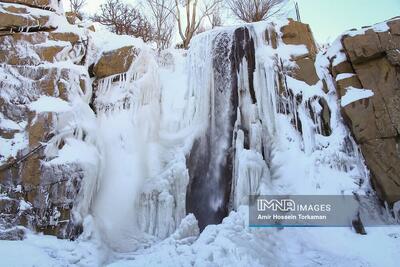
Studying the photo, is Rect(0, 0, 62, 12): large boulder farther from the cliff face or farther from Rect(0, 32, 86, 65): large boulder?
Rect(0, 32, 86, 65): large boulder

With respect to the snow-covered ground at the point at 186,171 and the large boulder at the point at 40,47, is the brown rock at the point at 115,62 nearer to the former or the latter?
the snow-covered ground at the point at 186,171

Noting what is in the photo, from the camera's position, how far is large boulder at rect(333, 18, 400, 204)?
695 cm

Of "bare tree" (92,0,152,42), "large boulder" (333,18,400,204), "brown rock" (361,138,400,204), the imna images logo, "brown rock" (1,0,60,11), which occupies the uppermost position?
"bare tree" (92,0,152,42)

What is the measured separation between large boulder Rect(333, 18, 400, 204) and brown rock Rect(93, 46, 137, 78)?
4.30 meters

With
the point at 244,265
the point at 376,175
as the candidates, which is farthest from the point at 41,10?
the point at 376,175

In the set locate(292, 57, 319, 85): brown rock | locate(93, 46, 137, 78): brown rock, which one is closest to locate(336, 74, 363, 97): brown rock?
locate(292, 57, 319, 85): brown rock

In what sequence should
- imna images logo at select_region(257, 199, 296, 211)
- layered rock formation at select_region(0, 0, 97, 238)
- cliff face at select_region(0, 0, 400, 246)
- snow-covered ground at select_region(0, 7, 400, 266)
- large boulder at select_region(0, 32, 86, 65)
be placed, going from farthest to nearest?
large boulder at select_region(0, 32, 86, 65) < imna images logo at select_region(257, 199, 296, 211) < cliff face at select_region(0, 0, 400, 246) < layered rock formation at select_region(0, 0, 97, 238) < snow-covered ground at select_region(0, 7, 400, 266)

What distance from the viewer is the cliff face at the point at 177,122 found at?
21.7ft

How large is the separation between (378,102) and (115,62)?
5306 mm

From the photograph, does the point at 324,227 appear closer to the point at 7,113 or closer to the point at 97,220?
the point at 97,220

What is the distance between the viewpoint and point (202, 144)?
7.92 metres

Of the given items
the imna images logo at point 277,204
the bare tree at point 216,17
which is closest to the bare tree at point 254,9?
the bare tree at point 216,17

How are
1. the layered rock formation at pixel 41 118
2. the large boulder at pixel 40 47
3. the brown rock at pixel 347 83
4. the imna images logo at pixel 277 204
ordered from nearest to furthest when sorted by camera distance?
the layered rock formation at pixel 41 118
the imna images logo at pixel 277 204
the large boulder at pixel 40 47
the brown rock at pixel 347 83

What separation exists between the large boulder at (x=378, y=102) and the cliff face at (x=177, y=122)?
0.02 meters
